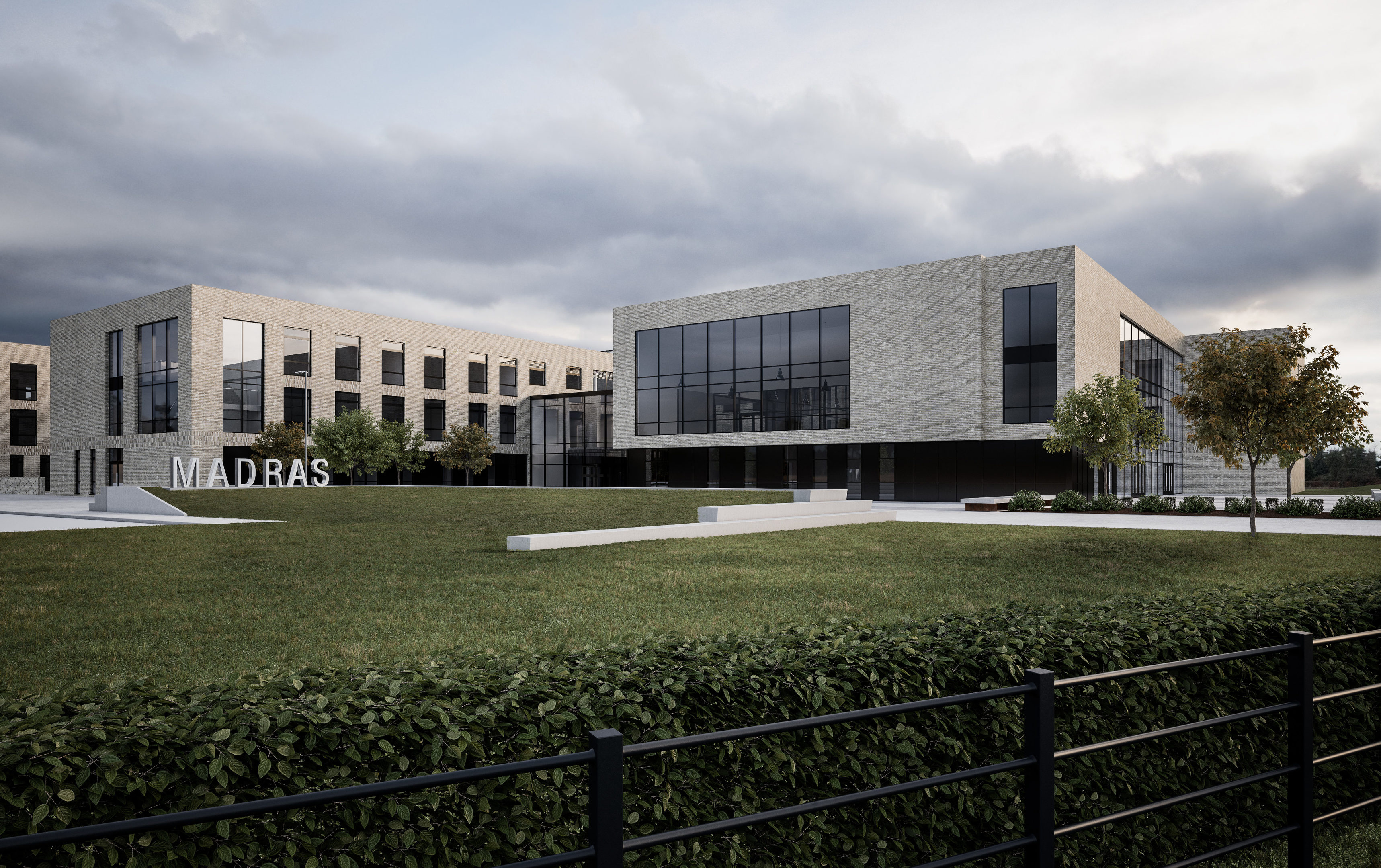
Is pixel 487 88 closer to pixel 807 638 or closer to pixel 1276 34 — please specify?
pixel 1276 34

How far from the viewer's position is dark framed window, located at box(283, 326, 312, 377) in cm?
5441

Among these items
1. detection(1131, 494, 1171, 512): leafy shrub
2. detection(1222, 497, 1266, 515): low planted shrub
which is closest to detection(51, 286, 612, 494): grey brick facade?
detection(1131, 494, 1171, 512): leafy shrub

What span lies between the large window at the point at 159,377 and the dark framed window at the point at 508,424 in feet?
65.7

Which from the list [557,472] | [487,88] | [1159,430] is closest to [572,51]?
[487,88]

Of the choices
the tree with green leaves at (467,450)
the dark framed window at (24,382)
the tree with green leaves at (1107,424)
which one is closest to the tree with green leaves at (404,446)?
the tree with green leaves at (467,450)

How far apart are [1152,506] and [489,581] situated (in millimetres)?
26653

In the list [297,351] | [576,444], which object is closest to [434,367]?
[297,351]

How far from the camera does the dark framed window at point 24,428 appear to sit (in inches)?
2746

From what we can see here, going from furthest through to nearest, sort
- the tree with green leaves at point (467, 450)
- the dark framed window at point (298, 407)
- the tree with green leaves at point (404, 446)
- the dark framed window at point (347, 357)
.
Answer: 1. the tree with green leaves at point (467, 450)
2. the dark framed window at point (347, 357)
3. the tree with green leaves at point (404, 446)
4. the dark framed window at point (298, 407)

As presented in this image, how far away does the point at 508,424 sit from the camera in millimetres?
69062

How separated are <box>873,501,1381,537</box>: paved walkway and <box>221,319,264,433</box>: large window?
141ft

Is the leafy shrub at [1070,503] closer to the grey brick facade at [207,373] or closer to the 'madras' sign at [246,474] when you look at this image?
the 'madras' sign at [246,474]

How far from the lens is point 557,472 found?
214 feet

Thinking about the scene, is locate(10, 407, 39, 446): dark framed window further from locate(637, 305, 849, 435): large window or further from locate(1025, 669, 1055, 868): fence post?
locate(1025, 669, 1055, 868): fence post
